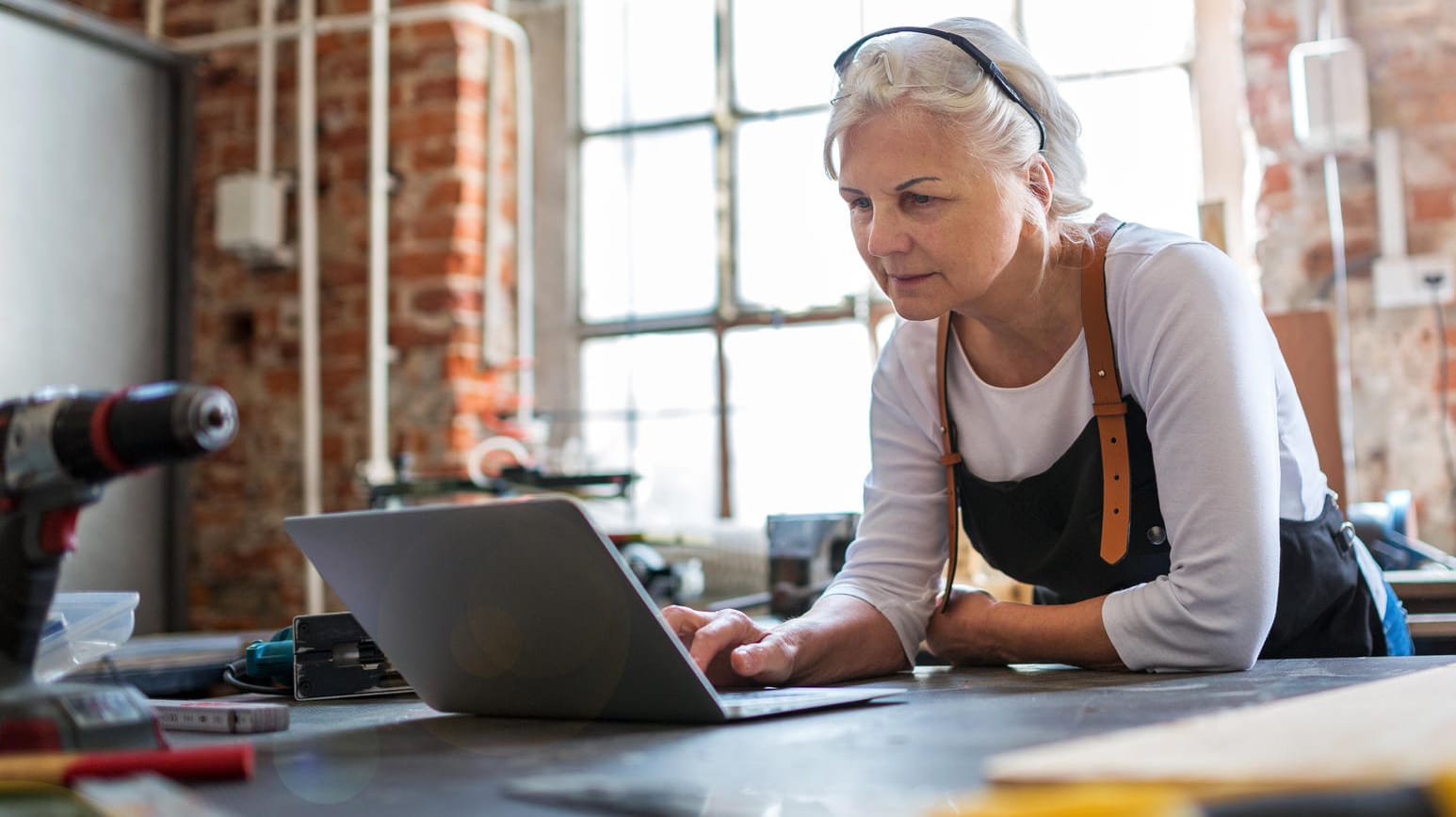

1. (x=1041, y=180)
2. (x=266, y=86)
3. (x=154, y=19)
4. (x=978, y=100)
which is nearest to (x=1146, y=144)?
(x=1041, y=180)

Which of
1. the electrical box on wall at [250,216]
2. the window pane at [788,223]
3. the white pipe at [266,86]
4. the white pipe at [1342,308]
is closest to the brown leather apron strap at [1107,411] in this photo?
the white pipe at [1342,308]

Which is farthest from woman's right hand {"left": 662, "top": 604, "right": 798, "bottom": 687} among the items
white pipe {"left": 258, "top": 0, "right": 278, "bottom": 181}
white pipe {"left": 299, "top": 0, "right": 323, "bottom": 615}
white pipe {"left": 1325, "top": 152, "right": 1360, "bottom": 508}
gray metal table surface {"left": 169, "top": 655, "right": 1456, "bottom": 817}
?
white pipe {"left": 258, "top": 0, "right": 278, "bottom": 181}

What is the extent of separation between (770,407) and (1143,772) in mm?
3300

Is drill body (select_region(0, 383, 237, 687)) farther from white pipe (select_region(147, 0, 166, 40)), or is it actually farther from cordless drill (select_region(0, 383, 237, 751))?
white pipe (select_region(147, 0, 166, 40))

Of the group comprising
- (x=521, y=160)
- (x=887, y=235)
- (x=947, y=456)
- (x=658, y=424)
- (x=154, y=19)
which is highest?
(x=154, y=19)

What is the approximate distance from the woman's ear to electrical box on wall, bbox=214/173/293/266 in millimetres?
2851

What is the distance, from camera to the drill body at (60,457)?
676 mm

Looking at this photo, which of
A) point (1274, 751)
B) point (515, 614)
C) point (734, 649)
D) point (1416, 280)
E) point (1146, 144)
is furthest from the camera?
point (1146, 144)

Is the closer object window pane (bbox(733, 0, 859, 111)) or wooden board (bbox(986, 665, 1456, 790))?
wooden board (bbox(986, 665, 1456, 790))

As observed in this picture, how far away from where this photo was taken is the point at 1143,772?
1.65ft

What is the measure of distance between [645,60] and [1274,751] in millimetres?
3739

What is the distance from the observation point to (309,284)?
3.83 m

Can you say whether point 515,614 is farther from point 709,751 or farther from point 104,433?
point 104,433

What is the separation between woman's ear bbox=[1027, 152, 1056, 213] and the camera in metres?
1.45
